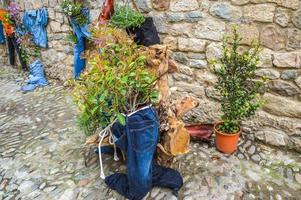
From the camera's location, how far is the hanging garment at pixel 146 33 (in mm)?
3324

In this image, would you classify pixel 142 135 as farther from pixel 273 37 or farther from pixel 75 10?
pixel 75 10

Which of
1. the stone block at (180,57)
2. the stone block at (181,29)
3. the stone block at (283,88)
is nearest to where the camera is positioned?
the stone block at (283,88)

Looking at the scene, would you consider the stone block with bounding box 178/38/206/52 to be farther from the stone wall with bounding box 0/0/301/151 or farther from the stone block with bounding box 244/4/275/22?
the stone block with bounding box 244/4/275/22

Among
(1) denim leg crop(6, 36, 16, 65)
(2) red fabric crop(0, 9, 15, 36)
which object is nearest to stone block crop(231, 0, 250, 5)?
(2) red fabric crop(0, 9, 15, 36)

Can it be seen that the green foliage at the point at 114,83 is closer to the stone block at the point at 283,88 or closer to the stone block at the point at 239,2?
the stone block at the point at 239,2

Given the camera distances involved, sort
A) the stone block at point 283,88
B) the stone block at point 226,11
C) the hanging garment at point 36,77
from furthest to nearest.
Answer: the hanging garment at point 36,77 < the stone block at point 226,11 < the stone block at point 283,88

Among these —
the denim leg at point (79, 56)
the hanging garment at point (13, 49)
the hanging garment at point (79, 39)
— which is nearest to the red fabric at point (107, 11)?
the hanging garment at point (79, 39)

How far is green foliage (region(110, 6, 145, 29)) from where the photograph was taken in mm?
3291

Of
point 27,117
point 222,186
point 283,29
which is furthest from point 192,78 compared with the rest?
point 27,117

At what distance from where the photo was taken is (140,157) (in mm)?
2424

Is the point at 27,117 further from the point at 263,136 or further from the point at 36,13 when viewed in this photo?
the point at 263,136

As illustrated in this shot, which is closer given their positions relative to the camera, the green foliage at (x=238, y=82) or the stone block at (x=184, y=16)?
the green foliage at (x=238, y=82)

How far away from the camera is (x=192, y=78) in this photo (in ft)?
11.3

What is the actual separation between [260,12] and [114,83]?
4.92 ft
